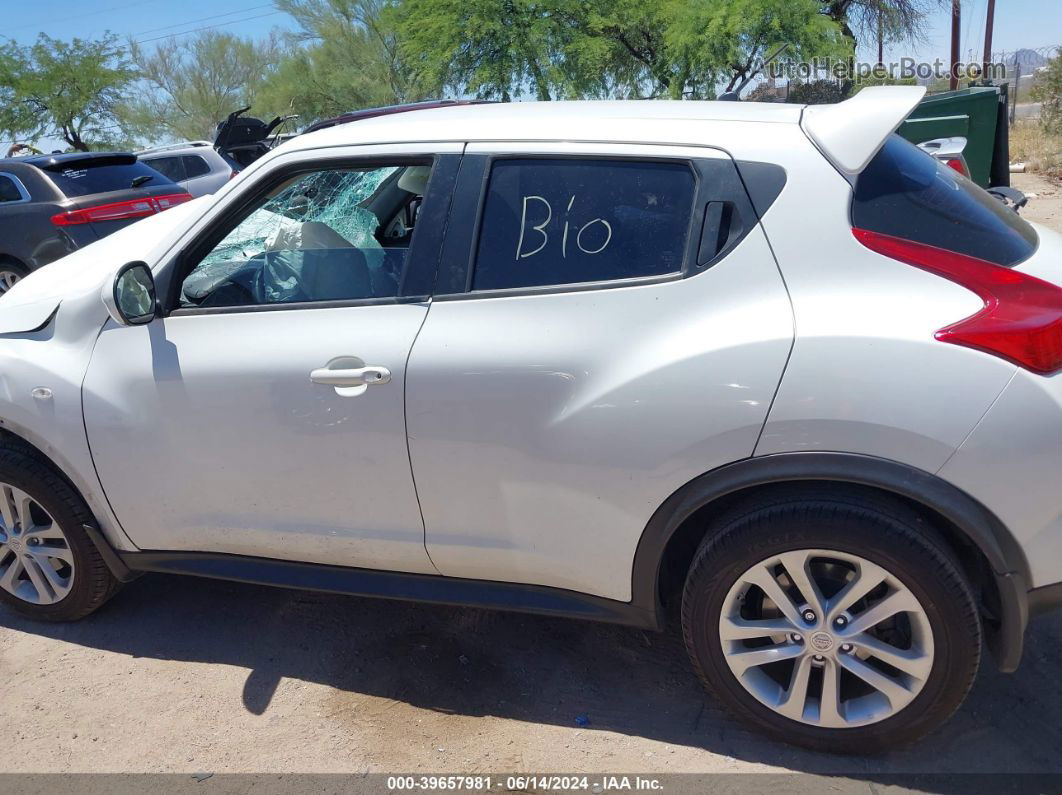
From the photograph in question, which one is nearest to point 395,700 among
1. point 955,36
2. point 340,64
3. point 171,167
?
point 171,167

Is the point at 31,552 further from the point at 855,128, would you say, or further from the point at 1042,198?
the point at 1042,198

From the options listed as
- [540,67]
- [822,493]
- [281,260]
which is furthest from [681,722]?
[540,67]

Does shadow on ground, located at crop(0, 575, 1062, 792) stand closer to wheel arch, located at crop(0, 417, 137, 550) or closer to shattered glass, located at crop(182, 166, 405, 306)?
wheel arch, located at crop(0, 417, 137, 550)

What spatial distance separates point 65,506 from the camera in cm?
325

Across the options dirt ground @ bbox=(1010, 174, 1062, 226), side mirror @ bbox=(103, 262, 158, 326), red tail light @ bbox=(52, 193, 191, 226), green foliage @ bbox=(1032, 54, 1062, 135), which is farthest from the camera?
green foliage @ bbox=(1032, 54, 1062, 135)

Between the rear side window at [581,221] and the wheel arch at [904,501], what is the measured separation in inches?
24.2

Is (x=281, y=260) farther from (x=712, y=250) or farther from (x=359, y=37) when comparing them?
(x=359, y=37)

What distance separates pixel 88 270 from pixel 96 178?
6.51 m

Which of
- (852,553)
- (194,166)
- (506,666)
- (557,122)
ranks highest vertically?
(557,122)

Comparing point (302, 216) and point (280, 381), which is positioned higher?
point (302, 216)

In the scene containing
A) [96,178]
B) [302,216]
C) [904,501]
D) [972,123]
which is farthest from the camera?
[972,123]

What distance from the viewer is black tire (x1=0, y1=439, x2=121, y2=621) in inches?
128

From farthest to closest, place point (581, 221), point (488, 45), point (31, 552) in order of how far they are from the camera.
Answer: point (488, 45)
point (31, 552)
point (581, 221)

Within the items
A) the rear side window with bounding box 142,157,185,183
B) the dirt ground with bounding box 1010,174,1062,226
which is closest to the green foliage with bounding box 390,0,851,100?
the dirt ground with bounding box 1010,174,1062,226
